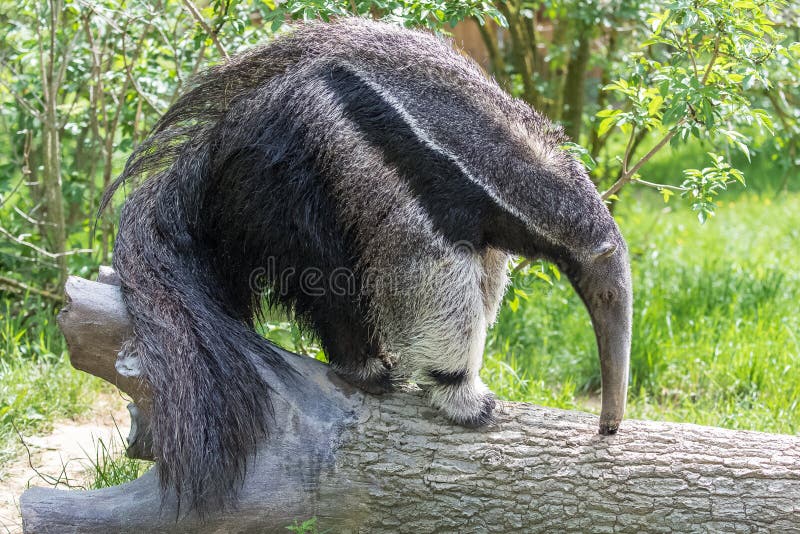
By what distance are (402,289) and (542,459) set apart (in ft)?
3.15

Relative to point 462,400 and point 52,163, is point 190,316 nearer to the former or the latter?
point 462,400

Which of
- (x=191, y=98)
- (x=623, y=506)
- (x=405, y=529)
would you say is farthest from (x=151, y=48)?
(x=623, y=506)

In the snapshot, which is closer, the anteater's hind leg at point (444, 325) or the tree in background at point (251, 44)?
the anteater's hind leg at point (444, 325)

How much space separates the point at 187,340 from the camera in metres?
3.67

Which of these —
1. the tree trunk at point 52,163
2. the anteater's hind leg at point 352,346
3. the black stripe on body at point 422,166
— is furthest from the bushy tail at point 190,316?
the tree trunk at point 52,163

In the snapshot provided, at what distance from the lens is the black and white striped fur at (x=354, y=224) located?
3719 mm

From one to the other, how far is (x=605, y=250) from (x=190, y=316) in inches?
73.0

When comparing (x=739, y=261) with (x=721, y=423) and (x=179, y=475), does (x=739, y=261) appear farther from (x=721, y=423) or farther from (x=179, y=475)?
(x=179, y=475)

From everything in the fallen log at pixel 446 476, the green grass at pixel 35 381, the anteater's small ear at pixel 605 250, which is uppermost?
the anteater's small ear at pixel 605 250

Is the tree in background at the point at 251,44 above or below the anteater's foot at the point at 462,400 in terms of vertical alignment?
above

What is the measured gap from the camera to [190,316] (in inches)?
148

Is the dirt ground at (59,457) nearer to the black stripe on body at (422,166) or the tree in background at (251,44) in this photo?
the tree in background at (251,44)

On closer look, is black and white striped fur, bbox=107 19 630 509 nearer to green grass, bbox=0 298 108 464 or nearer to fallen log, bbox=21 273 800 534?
fallen log, bbox=21 273 800 534

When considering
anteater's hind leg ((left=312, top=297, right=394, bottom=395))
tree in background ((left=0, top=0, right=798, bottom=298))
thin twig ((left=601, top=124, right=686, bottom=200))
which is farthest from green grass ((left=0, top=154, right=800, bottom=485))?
tree in background ((left=0, top=0, right=798, bottom=298))
